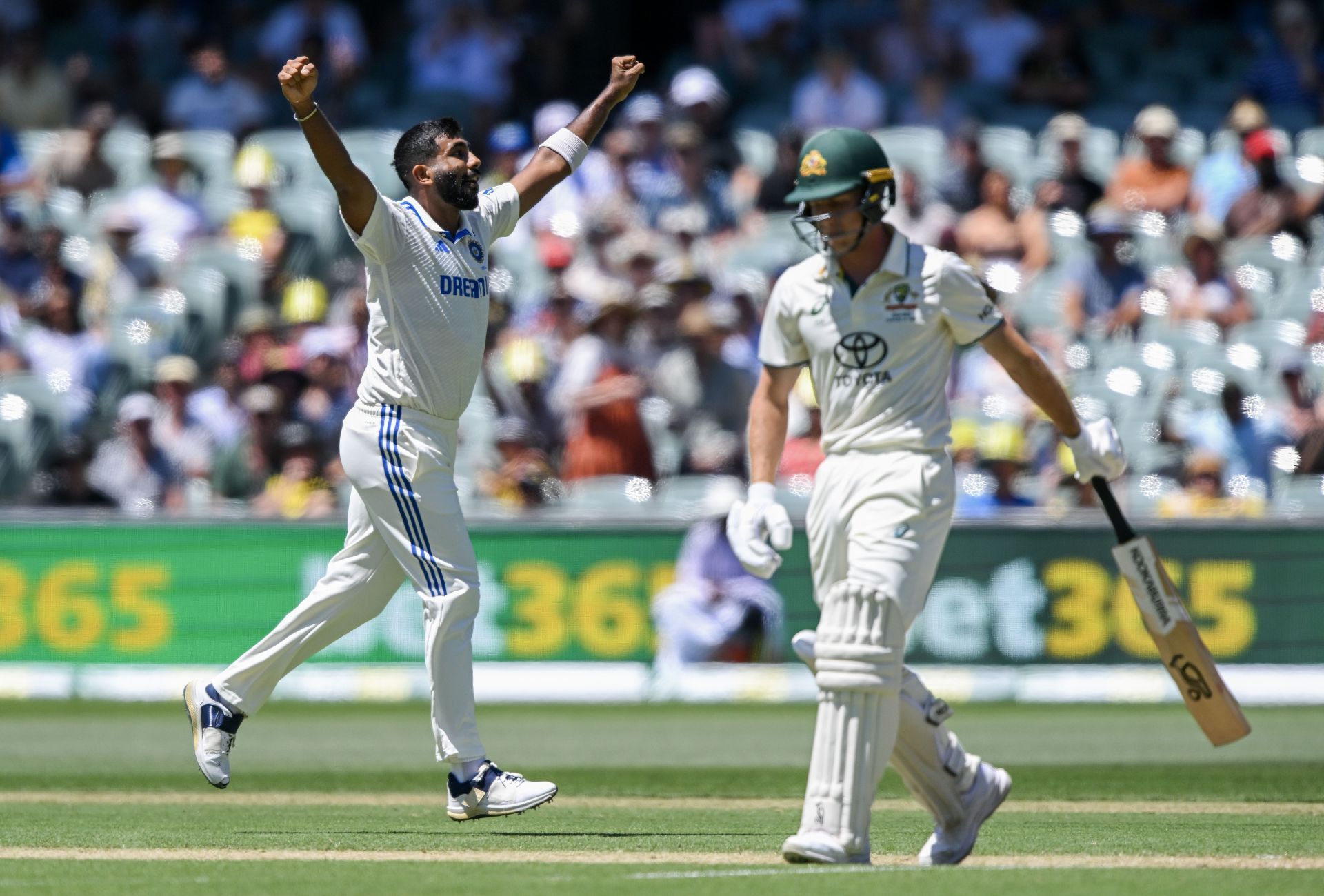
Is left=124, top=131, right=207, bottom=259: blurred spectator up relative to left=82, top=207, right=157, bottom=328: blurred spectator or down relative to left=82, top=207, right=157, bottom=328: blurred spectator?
up

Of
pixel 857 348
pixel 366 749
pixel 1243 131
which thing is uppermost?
pixel 1243 131

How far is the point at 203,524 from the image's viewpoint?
12.9m

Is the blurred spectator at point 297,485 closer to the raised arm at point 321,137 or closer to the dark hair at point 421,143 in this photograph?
the dark hair at point 421,143

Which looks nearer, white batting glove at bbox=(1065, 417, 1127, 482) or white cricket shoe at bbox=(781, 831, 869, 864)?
white cricket shoe at bbox=(781, 831, 869, 864)

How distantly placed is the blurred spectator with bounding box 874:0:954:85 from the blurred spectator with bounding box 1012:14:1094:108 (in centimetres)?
68

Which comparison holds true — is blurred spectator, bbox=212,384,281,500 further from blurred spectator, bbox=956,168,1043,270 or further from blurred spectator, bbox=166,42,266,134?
blurred spectator, bbox=956,168,1043,270

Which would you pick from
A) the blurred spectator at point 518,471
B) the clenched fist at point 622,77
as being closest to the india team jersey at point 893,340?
the clenched fist at point 622,77

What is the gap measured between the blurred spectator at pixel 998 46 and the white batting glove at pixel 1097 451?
457 inches

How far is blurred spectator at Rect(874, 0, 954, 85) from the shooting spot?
17250 millimetres

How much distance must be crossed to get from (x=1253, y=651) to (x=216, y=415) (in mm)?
7129

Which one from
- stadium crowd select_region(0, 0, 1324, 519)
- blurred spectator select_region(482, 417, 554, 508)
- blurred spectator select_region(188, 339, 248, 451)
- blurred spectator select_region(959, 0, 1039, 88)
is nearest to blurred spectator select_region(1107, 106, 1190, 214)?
stadium crowd select_region(0, 0, 1324, 519)

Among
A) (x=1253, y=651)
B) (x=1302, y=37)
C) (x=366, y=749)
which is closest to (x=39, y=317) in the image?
(x=366, y=749)

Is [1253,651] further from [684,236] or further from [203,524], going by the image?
[203,524]

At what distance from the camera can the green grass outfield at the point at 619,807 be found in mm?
5410
